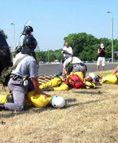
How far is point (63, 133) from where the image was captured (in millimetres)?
7566

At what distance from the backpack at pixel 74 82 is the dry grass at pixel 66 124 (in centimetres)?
279

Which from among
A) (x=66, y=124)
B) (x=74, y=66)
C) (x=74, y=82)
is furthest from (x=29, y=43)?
(x=74, y=66)

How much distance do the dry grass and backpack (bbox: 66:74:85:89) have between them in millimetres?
2792

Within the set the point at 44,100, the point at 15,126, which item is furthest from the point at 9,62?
the point at 15,126

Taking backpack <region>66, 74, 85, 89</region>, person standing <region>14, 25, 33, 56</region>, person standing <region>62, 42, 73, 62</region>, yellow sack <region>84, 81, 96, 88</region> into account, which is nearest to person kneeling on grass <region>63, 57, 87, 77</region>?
person standing <region>62, 42, 73, 62</region>

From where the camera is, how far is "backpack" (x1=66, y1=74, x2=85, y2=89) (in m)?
14.0

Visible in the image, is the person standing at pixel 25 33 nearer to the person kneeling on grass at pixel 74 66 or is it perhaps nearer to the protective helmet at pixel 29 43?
the protective helmet at pixel 29 43

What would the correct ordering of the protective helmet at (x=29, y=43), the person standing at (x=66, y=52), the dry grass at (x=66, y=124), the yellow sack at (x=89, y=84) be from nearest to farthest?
the dry grass at (x=66, y=124), the protective helmet at (x=29, y=43), the yellow sack at (x=89, y=84), the person standing at (x=66, y=52)

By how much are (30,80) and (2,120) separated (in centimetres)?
172

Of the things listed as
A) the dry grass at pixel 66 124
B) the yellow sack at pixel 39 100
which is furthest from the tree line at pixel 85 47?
the dry grass at pixel 66 124

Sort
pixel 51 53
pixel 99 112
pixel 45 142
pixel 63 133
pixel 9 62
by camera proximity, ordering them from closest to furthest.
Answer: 1. pixel 45 142
2. pixel 63 133
3. pixel 99 112
4. pixel 9 62
5. pixel 51 53

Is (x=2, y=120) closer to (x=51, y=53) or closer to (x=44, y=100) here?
(x=44, y=100)

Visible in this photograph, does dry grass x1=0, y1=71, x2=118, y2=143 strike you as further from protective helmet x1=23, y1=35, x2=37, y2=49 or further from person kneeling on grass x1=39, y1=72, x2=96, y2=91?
person kneeling on grass x1=39, y1=72, x2=96, y2=91

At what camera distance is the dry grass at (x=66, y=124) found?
726 cm
